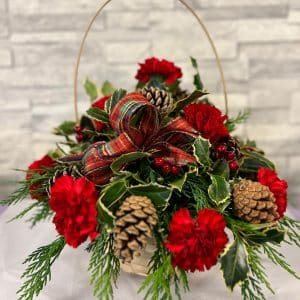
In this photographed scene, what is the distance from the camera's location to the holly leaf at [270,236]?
0.65 m

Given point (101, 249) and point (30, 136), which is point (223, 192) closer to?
point (101, 249)

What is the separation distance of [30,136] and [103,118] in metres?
0.50

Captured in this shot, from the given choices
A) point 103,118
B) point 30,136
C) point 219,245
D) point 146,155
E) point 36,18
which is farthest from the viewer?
point 30,136

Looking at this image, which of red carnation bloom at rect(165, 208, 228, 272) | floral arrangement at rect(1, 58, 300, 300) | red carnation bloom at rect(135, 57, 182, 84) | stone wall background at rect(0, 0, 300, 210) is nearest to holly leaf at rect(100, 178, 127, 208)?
floral arrangement at rect(1, 58, 300, 300)

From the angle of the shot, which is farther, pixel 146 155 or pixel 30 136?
pixel 30 136

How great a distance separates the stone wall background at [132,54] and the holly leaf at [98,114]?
0.41m

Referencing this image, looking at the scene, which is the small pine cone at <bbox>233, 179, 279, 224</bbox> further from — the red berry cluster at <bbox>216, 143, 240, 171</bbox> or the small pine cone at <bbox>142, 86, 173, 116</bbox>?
the small pine cone at <bbox>142, 86, 173, 116</bbox>

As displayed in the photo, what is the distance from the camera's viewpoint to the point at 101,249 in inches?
26.6

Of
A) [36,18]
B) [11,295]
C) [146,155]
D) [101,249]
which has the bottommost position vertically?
[11,295]

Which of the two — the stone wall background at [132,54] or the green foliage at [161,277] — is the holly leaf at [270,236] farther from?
the stone wall background at [132,54]

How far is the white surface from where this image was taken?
2.51 feet

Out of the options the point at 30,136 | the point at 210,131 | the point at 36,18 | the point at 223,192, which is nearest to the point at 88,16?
the point at 36,18

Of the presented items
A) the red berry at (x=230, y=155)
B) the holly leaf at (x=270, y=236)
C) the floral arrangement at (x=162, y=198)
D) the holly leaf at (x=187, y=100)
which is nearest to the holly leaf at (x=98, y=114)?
the floral arrangement at (x=162, y=198)

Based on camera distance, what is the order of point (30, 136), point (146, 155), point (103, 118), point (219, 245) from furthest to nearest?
point (30, 136) < point (103, 118) < point (146, 155) < point (219, 245)
